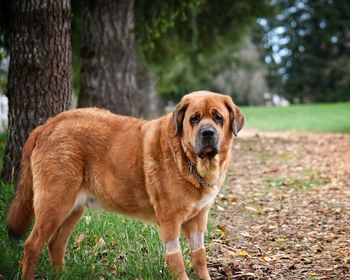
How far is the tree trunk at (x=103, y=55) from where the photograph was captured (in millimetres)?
10578

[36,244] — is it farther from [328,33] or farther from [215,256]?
[328,33]

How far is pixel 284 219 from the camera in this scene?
714cm

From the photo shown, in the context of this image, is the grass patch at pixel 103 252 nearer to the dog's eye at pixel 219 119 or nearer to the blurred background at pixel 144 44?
the dog's eye at pixel 219 119

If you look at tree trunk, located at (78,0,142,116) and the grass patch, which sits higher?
tree trunk, located at (78,0,142,116)

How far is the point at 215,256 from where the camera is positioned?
574 cm

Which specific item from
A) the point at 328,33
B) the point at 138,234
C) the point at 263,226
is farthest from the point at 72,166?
the point at 328,33

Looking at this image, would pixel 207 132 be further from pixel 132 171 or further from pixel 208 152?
pixel 132 171

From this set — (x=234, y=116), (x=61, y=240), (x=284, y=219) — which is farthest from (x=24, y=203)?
(x=284, y=219)

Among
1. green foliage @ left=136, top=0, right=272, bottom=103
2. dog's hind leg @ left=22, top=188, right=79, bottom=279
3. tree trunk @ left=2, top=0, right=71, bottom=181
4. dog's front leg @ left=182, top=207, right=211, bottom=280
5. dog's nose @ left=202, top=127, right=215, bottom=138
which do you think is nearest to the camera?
dog's nose @ left=202, top=127, right=215, bottom=138

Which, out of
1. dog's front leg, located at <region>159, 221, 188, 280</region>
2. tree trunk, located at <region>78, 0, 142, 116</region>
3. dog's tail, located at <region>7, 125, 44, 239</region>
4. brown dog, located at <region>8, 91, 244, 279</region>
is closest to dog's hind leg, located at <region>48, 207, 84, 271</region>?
brown dog, located at <region>8, 91, 244, 279</region>

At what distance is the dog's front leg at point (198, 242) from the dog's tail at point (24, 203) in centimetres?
148

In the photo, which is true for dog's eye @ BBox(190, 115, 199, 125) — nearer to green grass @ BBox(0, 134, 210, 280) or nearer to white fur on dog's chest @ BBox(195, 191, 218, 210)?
white fur on dog's chest @ BBox(195, 191, 218, 210)

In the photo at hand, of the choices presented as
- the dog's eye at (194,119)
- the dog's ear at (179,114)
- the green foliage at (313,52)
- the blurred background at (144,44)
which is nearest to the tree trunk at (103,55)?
the blurred background at (144,44)

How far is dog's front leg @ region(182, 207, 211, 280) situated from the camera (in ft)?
16.5
